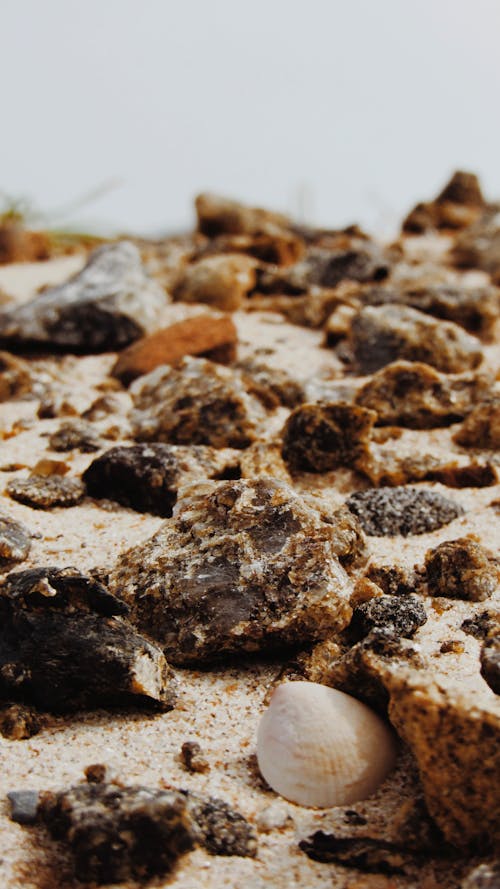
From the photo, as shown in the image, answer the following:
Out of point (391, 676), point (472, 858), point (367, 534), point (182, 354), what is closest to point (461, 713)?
point (391, 676)

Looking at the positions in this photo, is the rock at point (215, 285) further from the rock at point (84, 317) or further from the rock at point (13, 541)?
the rock at point (13, 541)

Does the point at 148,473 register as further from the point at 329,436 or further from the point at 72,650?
the point at 72,650

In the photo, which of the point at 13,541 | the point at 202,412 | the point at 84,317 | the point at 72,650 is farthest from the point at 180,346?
the point at 72,650

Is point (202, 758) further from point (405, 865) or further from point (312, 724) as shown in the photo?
point (405, 865)

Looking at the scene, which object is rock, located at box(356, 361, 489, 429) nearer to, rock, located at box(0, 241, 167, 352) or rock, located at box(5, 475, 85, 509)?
rock, located at box(5, 475, 85, 509)

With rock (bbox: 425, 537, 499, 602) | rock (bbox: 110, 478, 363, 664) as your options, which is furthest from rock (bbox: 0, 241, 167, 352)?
rock (bbox: 425, 537, 499, 602)

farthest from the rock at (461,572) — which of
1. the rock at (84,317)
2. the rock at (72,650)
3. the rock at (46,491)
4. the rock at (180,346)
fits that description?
the rock at (84,317)
